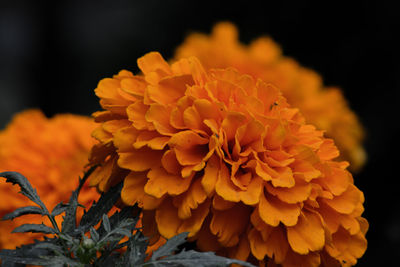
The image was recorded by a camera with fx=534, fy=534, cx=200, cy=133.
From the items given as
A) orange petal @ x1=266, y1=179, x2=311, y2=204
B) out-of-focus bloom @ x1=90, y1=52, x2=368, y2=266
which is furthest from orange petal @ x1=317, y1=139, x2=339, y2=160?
orange petal @ x1=266, y1=179, x2=311, y2=204

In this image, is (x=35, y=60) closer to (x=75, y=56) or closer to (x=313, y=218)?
(x=75, y=56)

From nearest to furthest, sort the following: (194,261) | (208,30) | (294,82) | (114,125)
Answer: (194,261)
(114,125)
(294,82)
(208,30)

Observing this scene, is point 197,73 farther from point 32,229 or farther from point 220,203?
point 32,229

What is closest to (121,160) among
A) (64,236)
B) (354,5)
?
(64,236)

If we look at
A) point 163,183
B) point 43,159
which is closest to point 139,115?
point 163,183

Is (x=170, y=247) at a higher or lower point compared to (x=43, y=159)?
higher
